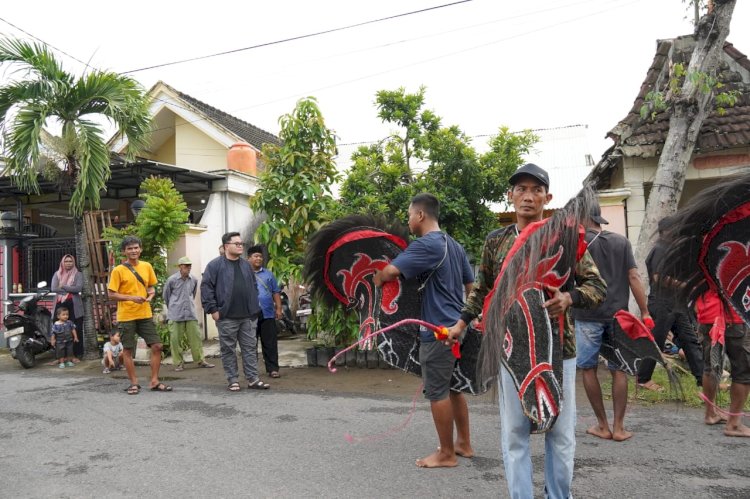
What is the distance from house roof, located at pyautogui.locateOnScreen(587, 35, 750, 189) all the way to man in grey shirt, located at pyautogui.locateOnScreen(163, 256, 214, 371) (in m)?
5.86

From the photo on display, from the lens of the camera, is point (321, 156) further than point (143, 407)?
Yes

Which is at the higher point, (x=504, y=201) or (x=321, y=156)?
(x=321, y=156)

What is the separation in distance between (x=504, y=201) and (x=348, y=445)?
518 centimetres

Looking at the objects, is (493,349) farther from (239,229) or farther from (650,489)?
(239,229)

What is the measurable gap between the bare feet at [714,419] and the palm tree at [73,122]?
28.2 ft

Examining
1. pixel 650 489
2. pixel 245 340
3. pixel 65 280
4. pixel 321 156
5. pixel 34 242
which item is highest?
pixel 321 156

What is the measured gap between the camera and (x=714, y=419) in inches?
180

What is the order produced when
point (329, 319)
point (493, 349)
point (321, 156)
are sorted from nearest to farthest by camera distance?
point (493, 349)
point (329, 319)
point (321, 156)

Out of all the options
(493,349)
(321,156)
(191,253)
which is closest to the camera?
(493,349)

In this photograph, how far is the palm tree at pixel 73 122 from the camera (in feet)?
27.6

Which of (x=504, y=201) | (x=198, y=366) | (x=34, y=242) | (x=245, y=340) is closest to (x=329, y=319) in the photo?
(x=245, y=340)

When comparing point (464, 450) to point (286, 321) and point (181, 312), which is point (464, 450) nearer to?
point (181, 312)

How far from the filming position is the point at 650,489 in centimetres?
328

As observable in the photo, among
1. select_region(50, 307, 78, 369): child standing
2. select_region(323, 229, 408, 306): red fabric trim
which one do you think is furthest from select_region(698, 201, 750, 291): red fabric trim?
select_region(50, 307, 78, 369): child standing
